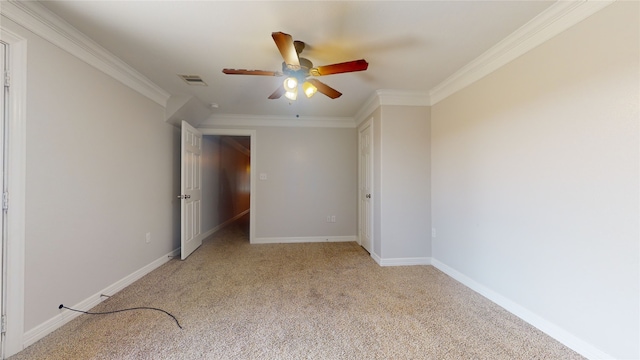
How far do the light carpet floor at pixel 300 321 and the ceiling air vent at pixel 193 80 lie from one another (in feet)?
7.22

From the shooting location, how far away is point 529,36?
1.81 m

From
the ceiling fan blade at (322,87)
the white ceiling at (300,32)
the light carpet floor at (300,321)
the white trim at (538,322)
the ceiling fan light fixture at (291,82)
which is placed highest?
the white ceiling at (300,32)

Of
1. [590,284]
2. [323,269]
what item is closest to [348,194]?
[323,269]

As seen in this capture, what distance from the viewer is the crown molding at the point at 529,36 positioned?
4.96 ft

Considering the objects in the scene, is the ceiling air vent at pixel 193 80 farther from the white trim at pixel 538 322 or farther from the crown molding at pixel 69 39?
the white trim at pixel 538 322

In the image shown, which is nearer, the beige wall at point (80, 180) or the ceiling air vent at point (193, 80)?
the beige wall at point (80, 180)

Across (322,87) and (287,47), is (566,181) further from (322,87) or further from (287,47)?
(287,47)

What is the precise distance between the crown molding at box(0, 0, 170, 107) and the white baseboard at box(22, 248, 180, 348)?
198 cm

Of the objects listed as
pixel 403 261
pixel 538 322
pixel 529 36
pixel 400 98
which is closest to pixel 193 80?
pixel 400 98

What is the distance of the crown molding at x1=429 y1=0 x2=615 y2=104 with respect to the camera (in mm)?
1511

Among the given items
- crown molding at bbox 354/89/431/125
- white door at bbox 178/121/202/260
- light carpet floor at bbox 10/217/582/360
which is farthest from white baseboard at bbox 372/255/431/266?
white door at bbox 178/121/202/260

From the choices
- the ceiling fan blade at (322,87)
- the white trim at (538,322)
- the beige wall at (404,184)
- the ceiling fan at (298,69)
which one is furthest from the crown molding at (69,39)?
the white trim at (538,322)

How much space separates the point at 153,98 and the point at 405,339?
3.54m

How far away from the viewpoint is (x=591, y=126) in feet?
4.84
